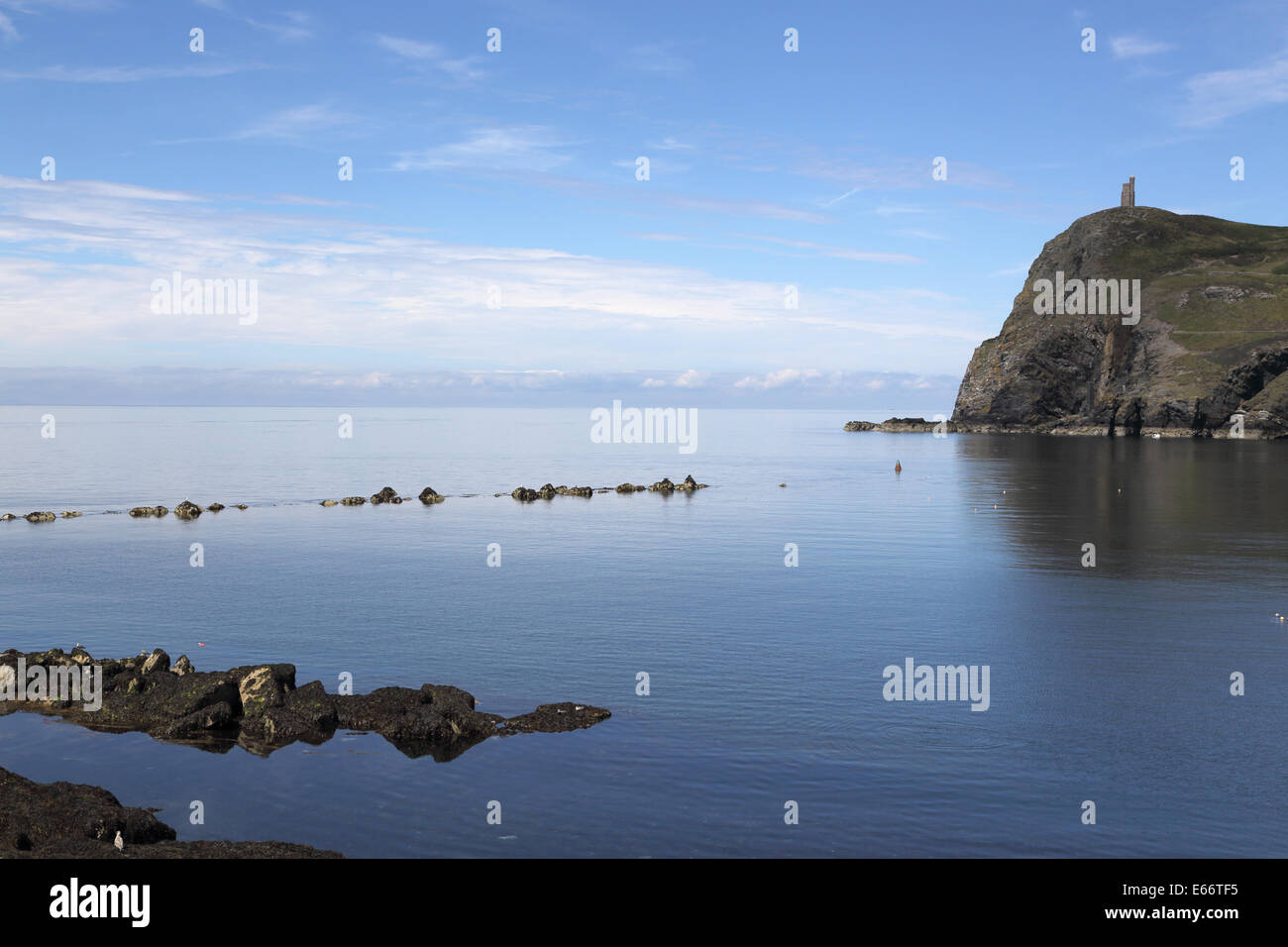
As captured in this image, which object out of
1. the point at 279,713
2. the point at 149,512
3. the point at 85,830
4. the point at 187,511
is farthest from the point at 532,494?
the point at 85,830

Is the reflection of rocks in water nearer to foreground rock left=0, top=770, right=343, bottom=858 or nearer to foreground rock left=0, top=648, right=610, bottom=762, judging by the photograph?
foreground rock left=0, top=648, right=610, bottom=762

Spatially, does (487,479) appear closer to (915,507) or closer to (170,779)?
(915,507)

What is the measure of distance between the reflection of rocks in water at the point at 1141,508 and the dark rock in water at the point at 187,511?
7802 cm

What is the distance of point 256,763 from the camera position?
31.3m

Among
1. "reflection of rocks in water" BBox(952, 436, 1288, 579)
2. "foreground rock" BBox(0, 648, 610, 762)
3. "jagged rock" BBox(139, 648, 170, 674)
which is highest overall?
"reflection of rocks in water" BBox(952, 436, 1288, 579)

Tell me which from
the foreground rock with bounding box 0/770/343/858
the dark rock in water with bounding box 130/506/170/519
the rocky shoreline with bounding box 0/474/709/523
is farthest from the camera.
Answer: the dark rock in water with bounding box 130/506/170/519

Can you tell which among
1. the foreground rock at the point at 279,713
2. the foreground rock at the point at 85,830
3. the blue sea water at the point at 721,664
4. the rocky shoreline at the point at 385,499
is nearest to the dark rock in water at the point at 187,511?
the rocky shoreline at the point at 385,499

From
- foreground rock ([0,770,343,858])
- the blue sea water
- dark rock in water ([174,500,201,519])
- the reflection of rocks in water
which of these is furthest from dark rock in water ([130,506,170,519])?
the reflection of rocks in water

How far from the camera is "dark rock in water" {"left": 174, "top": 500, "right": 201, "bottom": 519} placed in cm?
9926

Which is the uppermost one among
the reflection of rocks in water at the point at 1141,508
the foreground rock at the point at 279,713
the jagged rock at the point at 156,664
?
the reflection of rocks in water at the point at 1141,508

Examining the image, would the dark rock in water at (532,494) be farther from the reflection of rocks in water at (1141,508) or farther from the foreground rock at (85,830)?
the foreground rock at (85,830)

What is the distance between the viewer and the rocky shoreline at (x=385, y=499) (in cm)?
9851

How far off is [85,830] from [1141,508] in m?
101
